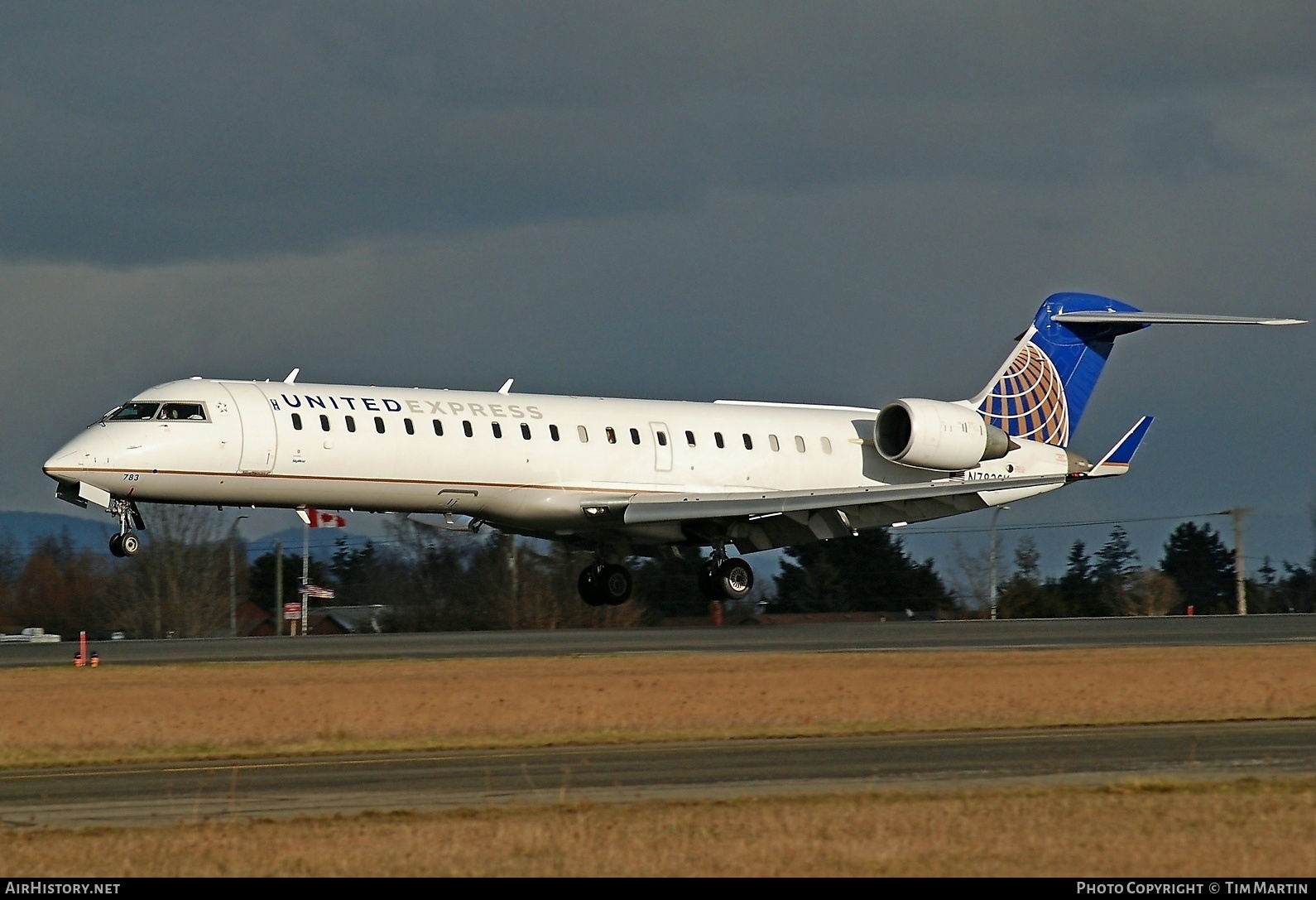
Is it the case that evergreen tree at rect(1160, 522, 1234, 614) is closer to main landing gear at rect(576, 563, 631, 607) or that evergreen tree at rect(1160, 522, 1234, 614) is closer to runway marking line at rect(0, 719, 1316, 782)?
main landing gear at rect(576, 563, 631, 607)

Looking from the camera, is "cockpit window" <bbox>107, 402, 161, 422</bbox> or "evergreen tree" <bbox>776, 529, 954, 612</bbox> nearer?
"cockpit window" <bbox>107, 402, 161, 422</bbox>

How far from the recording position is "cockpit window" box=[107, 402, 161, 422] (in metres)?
31.6

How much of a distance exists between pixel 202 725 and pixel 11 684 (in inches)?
210

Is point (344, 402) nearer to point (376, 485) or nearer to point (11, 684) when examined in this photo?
point (376, 485)

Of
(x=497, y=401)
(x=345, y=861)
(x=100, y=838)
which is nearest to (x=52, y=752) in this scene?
(x=100, y=838)

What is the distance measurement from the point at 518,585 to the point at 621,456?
15.2m

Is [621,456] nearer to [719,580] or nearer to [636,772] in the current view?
[719,580]

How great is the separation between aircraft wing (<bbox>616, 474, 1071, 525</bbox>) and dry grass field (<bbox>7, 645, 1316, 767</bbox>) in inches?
293

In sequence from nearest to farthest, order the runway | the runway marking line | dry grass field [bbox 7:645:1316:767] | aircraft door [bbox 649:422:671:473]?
the runway, the runway marking line, dry grass field [bbox 7:645:1316:767], aircraft door [bbox 649:422:671:473]

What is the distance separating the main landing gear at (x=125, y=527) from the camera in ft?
103

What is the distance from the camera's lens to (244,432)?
1249 inches

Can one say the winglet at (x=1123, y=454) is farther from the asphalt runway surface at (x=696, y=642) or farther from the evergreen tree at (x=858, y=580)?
the evergreen tree at (x=858, y=580)

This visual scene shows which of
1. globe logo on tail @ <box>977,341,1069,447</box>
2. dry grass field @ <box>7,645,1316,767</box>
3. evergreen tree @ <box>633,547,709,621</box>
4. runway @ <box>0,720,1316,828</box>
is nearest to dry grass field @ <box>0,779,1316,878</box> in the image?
runway @ <box>0,720,1316,828</box>

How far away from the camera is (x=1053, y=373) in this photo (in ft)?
144
